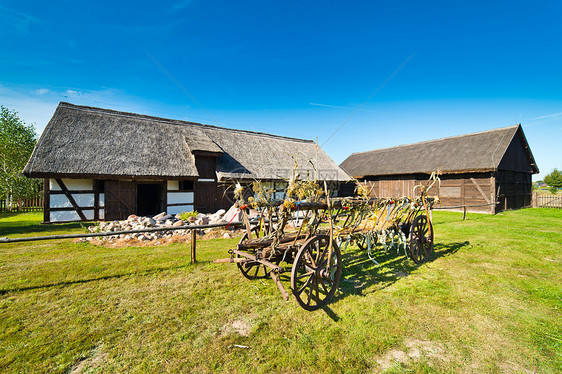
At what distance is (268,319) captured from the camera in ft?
10.3

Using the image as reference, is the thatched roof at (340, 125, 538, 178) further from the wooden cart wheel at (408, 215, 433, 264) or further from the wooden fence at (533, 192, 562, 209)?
the wooden cart wheel at (408, 215, 433, 264)

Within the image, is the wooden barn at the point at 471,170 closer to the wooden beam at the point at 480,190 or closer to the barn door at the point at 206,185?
the wooden beam at the point at 480,190

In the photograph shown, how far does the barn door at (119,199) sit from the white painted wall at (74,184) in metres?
0.71

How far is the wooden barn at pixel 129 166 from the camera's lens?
10.5 meters

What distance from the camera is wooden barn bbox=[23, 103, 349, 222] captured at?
10539mm

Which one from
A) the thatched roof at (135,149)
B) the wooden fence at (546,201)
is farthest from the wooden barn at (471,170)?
the thatched roof at (135,149)

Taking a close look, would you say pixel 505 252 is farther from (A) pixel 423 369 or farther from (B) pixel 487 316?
(A) pixel 423 369

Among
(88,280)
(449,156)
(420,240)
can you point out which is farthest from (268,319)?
(449,156)

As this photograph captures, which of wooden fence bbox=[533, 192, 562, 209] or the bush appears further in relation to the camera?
the bush

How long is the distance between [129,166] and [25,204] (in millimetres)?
13545

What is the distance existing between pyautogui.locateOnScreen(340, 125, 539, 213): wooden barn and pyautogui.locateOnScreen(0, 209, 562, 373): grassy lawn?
10.9 metres

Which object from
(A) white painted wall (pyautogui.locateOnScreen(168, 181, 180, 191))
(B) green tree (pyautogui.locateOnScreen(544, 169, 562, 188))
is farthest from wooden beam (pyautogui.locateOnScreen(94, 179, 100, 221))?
(B) green tree (pyautogui.locateOnScreen(544, 169, 562, 188))

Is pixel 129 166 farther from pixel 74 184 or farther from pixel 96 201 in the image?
A: pixel 74 184

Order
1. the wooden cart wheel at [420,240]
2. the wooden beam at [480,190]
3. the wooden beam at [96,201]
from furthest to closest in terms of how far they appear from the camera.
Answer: the wooden beam at [480,190], the wooden beam at [96,201], the wooden cart wheel at [420,240]
